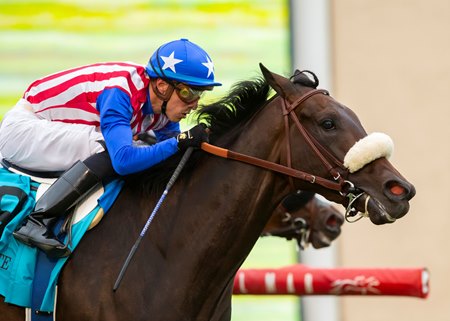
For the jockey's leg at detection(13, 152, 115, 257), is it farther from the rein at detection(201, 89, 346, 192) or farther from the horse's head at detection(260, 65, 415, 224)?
the horse's head at detection(260, 65, 415, 224)

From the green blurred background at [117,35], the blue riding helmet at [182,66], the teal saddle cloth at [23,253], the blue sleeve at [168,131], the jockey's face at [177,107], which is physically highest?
the green blurred background at [117,35]

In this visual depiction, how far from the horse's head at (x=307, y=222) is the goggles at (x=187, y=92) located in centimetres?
205

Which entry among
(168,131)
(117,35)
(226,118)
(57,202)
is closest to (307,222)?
(168,131)

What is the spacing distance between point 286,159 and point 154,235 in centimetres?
64

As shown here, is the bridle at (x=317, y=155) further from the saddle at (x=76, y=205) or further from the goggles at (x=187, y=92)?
the saddle at (x=76, y=205)

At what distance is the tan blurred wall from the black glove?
4.26 metres

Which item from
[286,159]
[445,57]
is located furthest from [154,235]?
[445,57]

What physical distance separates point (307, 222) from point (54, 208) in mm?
2538

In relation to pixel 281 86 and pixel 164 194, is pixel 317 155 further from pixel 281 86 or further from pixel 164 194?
pixel 164 194

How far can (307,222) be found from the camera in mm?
6293

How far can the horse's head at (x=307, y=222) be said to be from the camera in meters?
6.25

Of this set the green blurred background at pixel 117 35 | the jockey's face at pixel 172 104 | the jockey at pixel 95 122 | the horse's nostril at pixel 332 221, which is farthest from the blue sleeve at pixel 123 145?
the green blurred background at pixel 117 35

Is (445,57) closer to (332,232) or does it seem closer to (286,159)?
(332,232)

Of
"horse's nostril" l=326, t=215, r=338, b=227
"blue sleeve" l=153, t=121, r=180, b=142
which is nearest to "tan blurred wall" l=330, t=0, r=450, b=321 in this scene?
"horse's nostril" l=326, t=215, r=338, b=227
